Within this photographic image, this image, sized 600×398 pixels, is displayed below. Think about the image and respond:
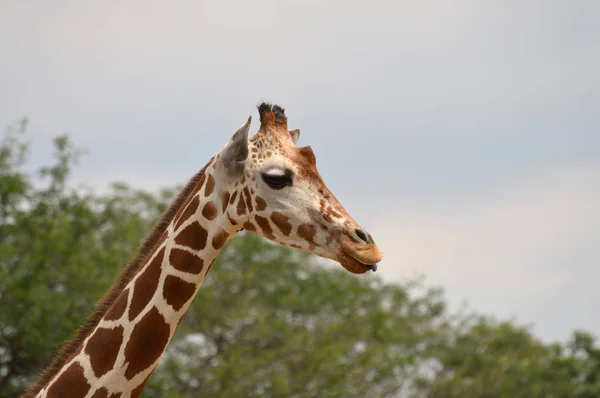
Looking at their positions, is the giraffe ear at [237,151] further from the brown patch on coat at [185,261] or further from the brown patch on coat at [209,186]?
the brown patch on coat at [185,261]

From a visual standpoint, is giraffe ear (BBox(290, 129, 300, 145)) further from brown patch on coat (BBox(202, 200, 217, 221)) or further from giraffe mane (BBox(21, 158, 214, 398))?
brown patch on coat (BBox(202, 200, 217, 221))

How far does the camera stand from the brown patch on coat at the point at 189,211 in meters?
7.20

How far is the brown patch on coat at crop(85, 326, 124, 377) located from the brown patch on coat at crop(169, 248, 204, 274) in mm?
537

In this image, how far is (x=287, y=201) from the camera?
7027 mm

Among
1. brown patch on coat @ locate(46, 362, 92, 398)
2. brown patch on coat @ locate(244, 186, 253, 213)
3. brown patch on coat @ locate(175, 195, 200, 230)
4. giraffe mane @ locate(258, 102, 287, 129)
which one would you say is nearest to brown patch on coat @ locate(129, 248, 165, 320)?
brown patch on coat @ locate(175, 195, 200, 230)

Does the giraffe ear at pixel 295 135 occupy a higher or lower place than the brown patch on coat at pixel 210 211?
higher

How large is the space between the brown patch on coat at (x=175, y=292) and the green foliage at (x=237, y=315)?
16.2 m

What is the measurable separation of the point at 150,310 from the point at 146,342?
0.21 meters

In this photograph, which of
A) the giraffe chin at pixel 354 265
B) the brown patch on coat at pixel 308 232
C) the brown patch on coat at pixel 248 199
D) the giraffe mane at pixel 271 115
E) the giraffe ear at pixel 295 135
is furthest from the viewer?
the giraffe ear at pixel 295 135

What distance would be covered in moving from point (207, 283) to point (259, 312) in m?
1.70

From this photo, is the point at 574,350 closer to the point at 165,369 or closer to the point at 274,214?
the point at 165,369

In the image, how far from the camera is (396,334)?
3656 cm

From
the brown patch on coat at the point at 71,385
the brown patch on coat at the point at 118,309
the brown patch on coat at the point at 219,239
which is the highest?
the brown patch on coat at the point at 219,239

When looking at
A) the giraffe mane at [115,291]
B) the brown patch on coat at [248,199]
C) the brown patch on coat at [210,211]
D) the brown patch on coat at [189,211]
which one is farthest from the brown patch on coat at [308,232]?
the giraffe mane at [115,291]
